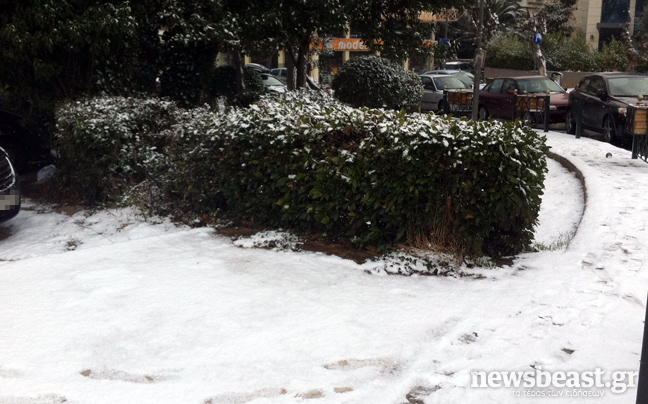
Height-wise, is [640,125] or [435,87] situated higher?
[435,87]

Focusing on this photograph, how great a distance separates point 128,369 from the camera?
13.1ft

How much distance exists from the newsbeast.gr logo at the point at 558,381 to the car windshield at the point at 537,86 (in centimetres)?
1509

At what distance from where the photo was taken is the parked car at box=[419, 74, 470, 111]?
73.4 feet

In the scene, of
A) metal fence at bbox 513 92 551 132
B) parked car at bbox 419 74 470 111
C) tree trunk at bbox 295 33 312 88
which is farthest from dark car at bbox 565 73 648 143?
parked car at bbox 419 74 470 111

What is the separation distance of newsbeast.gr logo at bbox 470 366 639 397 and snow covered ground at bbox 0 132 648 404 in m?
0.03

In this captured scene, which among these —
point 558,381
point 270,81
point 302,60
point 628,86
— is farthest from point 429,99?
point 558,381

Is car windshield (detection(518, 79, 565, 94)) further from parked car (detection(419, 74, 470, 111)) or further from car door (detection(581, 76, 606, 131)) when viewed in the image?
parked car (detection(419, 74, 470, 111))

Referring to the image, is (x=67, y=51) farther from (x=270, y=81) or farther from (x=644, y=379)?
(x=270, y=81)

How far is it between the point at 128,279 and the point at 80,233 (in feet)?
9.22

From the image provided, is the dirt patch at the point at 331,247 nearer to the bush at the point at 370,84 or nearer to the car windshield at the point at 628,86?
the bush at the point at 370,84

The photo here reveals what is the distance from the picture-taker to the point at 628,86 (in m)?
15.0

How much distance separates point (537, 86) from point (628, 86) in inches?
137

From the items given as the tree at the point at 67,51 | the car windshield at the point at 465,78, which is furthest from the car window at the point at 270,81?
the tree at the point at 67,51

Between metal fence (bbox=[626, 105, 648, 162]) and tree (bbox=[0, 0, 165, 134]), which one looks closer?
tree (bbox=[0, 0, 165, 134])
